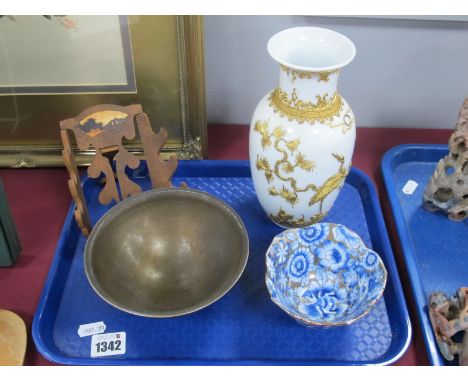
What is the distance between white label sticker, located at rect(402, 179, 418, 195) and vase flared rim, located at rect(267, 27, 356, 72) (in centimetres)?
38

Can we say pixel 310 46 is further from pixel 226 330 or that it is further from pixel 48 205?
pixel 48 205

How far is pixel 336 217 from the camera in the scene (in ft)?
3.14

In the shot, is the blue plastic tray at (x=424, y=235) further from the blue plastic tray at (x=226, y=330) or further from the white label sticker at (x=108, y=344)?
the white label sticker at (x=108, y=344)

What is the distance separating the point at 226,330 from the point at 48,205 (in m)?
0.44

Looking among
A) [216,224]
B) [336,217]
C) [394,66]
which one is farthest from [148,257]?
[394,66]

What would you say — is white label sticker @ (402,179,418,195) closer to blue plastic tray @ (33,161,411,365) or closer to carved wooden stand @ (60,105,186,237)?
blue plastic tray @ (33,161,411,365)

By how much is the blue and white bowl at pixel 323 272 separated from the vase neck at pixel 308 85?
22cm

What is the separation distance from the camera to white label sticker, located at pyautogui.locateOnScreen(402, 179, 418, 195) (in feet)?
3.33

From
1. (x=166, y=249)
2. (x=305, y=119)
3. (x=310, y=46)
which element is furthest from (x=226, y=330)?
(x=310, y=46)

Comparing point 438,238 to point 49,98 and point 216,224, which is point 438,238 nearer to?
point 216,224

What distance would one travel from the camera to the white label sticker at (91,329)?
78cm

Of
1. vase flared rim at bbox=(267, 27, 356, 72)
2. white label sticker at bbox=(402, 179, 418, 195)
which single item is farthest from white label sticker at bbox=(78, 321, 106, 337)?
white label sticker at bbox=(402, 179, 418, 195)

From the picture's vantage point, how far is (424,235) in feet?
3.06

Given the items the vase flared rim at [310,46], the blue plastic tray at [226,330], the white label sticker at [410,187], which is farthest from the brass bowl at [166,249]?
the white label sticker at [410,187]
